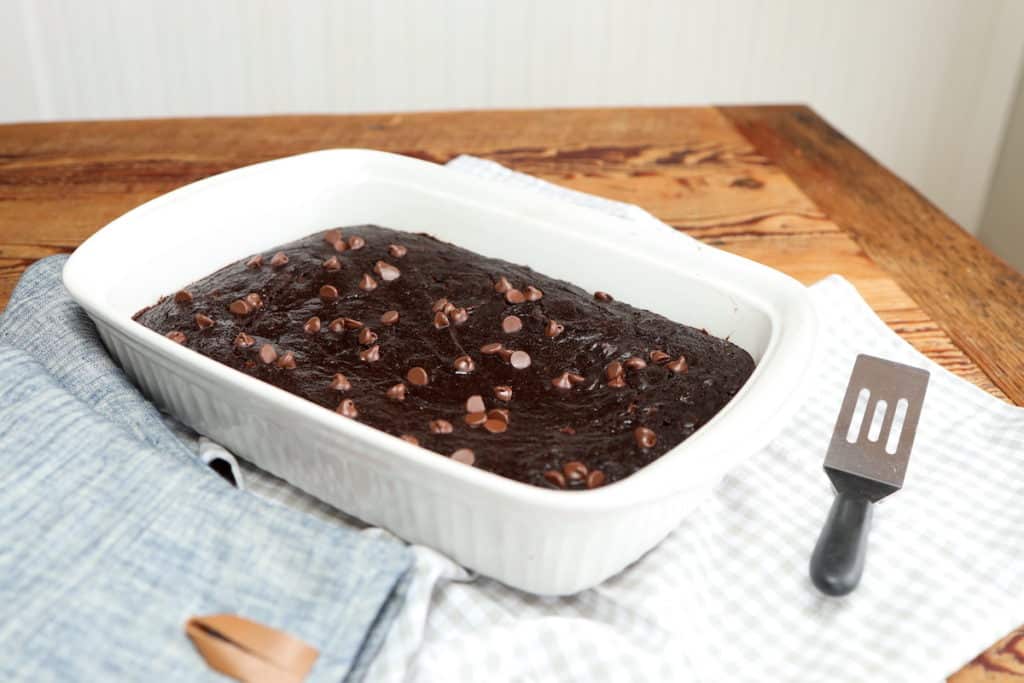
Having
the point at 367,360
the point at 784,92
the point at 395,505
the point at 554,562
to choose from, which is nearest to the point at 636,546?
the point at 554,562

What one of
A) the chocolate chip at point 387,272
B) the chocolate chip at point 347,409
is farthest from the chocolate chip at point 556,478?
the chocolate chip at point 387,272

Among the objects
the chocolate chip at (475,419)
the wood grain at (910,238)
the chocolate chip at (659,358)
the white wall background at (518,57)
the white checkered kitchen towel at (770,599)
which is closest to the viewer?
the white checkered kitchen towel at (770,599)

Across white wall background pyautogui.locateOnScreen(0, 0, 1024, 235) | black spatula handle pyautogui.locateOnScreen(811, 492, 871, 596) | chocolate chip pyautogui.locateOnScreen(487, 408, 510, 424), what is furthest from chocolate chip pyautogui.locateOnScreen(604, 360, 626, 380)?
white wall background pyautogui.locateOnScreen(0, 0, 1024, 235)

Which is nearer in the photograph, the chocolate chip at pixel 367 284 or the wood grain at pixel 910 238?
the chocolate chip at pixel 367 284

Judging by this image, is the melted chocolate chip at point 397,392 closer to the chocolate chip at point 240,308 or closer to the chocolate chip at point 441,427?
the chocolate chip at point 441,427

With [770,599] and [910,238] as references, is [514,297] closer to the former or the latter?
[770,599]

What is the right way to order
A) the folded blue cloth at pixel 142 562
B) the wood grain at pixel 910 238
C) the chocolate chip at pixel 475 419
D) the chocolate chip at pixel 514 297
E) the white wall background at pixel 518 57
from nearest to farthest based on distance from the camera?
1. the folded blue cloth at pixel 142 562
2. the chocolate chip at pixel 475 419
3. the chocolate chip at pixel 514 297
4. the wood grain at pixel 910 238
5. the white wall background at pixel 518 57

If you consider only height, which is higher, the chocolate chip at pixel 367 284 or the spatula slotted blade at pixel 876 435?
the chocolate chip at pixel 367 284

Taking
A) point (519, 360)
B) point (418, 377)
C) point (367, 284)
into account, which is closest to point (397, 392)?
point (418, 377)
